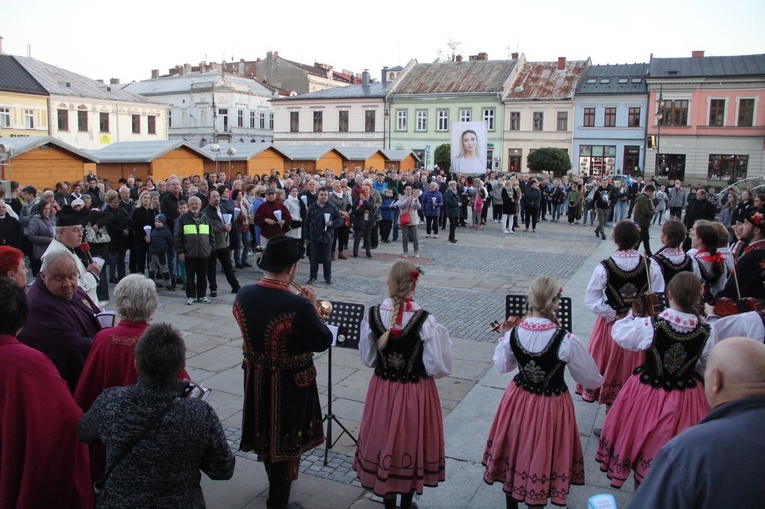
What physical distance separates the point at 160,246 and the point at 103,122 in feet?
133

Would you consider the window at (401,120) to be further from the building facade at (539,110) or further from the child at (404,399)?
the child at (404,399)

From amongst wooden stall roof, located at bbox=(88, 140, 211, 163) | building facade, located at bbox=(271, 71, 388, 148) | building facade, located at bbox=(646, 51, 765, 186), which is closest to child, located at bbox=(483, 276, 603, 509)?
wooden stall roof, located at bbox=(88, 140, 211, 163)

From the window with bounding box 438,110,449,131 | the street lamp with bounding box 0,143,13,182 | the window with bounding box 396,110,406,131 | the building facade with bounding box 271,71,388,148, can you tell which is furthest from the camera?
the building facade with bounding box 271,71,388,148

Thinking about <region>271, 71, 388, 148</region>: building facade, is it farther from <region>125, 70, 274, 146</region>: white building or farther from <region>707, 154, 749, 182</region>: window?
<region>707, 154, 749, 182</region>: window

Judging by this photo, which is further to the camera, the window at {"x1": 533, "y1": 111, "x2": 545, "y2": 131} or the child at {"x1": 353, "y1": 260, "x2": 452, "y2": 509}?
the window at {"x1": 533, "y1": 111, "x2": 545, "y2": 131}

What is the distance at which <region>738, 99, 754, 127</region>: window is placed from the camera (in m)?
45.3

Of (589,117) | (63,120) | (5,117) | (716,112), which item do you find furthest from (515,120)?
(5,117)

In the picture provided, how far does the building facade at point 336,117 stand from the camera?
55094 mm

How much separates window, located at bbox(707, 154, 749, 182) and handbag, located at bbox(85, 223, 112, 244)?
1819 inches

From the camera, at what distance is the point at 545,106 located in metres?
49.8

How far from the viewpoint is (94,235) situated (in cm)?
1020

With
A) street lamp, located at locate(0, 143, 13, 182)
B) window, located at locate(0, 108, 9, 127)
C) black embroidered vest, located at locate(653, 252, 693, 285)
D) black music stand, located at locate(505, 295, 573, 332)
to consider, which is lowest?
black music stand, located at locate(505, 295, 573, 332)

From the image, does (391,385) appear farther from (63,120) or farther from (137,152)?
(63,120)

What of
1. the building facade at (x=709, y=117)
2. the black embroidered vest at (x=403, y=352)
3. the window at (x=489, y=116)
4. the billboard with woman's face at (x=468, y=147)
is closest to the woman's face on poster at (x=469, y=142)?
the billboard with woman's face at (x=468, y=147)
